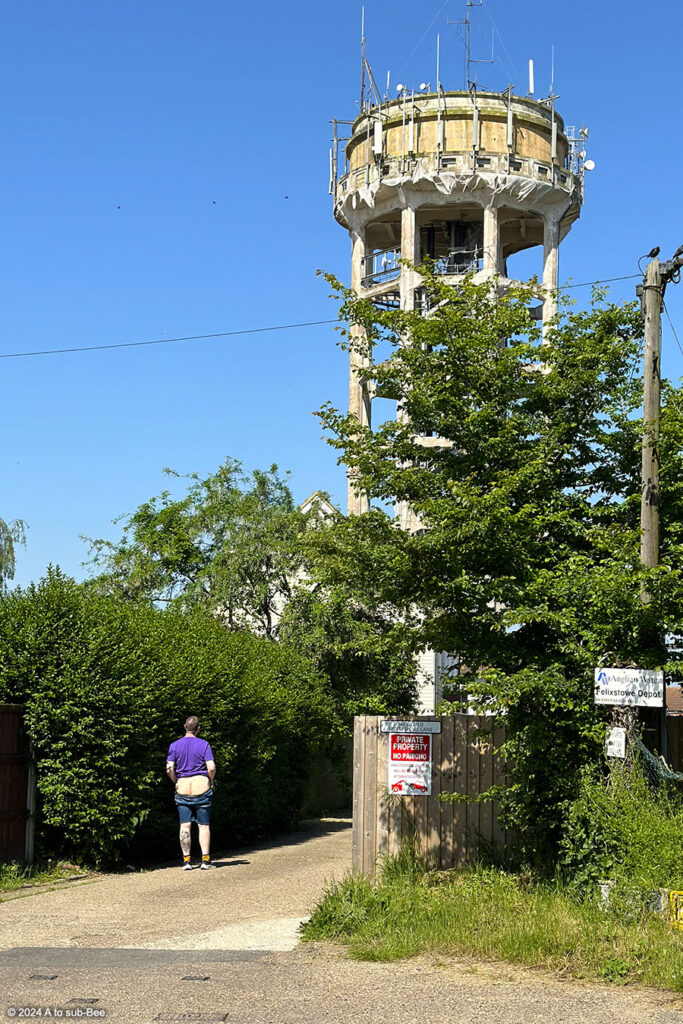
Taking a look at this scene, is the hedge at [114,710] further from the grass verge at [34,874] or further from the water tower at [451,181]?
the water tower at [451,181]

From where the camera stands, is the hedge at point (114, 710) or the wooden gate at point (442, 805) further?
the hedge at point (114, 710)

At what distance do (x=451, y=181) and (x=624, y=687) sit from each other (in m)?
27.6

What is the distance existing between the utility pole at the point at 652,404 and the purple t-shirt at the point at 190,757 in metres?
5.38

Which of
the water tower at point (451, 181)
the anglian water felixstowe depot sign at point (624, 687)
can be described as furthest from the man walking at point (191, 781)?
the water tower at point (451, 181)

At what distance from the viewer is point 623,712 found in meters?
10.9

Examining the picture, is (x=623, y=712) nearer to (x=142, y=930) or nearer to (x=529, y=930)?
(x=529, y=930)

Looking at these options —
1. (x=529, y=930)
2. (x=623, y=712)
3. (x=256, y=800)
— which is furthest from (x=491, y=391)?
(x=256, y=800)

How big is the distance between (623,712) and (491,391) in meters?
3.82

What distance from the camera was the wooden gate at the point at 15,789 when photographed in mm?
13898

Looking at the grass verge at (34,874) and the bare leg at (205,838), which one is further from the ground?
the bare leg at (205,838)

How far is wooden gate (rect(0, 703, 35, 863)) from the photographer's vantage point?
1390cm

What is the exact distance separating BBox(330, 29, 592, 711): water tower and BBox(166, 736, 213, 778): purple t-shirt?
65.0 ft

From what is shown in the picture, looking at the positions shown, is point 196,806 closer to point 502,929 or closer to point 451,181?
point 502,929

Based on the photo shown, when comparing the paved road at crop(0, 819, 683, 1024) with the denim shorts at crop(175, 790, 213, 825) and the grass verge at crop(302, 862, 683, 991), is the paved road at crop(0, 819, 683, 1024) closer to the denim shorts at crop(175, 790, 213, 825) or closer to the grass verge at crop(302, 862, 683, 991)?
the grass verge at crop(302, 862, 683, 991)
